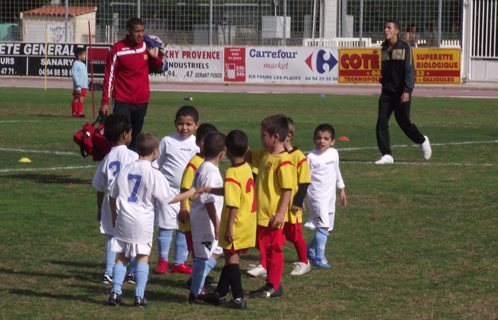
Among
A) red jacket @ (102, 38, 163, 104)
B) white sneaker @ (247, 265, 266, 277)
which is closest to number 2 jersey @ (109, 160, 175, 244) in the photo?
white sneaker @ (247, 265, 266, 277)

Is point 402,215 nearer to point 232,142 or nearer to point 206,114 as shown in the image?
point 232,142

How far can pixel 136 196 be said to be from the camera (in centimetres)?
463

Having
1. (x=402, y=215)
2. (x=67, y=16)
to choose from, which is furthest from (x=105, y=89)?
(x=67, y=16)

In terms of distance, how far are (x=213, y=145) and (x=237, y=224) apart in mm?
543

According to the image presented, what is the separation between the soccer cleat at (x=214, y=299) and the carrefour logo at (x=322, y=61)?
89.9 ft

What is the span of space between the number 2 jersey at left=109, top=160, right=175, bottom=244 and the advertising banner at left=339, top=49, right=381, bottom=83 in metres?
27.2

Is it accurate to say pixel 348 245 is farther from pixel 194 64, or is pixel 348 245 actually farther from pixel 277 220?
pixel 194 64

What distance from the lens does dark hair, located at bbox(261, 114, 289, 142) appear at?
16.0 ft

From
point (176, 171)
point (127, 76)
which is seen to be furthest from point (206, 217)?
point (127, 76)

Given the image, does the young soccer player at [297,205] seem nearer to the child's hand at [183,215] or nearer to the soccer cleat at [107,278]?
the child's hand at [183,215]

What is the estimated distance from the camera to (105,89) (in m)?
8.63

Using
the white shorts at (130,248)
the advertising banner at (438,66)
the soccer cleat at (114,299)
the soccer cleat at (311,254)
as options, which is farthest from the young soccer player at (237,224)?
the advertising banner at (438,66)

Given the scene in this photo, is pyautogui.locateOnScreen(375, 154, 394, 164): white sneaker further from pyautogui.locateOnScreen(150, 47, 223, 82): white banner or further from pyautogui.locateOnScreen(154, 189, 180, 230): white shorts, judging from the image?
pyautogui.locateOnScreen(150, 47, 223, 82): white banner

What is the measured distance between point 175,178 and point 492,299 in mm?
2649
